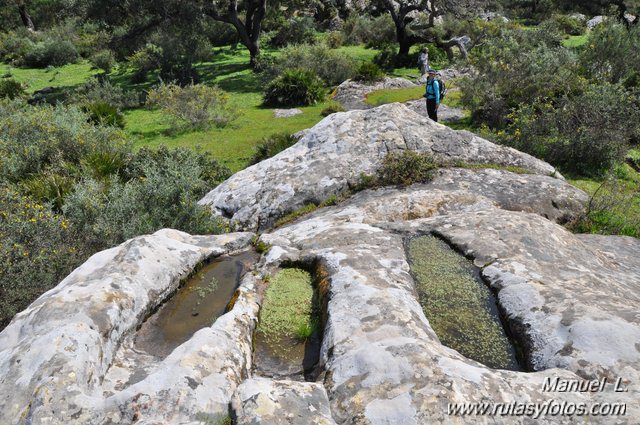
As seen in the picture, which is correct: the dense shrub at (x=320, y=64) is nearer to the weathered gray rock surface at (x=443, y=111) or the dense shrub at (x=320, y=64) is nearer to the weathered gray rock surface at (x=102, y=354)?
the weathered gray rock surface at (x=443, y=111)

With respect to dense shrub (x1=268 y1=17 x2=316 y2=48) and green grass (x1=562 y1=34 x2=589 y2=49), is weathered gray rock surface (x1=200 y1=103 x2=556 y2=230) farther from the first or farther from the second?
green grass (x1=562 y1=34 x2=589 y2=49)

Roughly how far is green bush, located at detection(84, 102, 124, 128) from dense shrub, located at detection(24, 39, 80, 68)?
20.4 meters

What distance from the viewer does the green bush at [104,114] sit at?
19041 millimetres

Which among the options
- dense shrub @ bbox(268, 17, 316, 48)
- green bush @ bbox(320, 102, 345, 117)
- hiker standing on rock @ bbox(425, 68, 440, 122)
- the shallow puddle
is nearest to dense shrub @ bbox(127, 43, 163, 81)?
dense shrub @ bbox(268, 17, 316, 48)

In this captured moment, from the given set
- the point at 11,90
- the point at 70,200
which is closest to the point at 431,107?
the point at 70,200

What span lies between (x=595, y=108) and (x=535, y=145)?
2.14 metres

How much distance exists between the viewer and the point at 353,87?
2520 centimetres

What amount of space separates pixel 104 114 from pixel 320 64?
498 inches

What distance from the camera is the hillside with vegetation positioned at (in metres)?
9.11

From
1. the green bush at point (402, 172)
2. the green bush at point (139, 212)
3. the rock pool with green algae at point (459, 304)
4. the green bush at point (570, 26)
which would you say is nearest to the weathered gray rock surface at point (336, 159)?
the green bush at point (402, 172)

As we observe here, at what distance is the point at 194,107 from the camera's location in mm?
19703

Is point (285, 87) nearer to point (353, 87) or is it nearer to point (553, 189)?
point (353, 87)

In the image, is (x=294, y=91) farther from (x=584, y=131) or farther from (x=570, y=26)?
(x=570, y=26)

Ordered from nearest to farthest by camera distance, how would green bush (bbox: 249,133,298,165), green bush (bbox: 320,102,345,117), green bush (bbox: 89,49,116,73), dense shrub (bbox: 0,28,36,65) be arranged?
green bush (bbox: 249,133,298,165)
green bush (bbox: 320,102,345,117)
green bush (bbox: 89,49,116,73)
dense shrub (bbox: 0,28,36,65)
